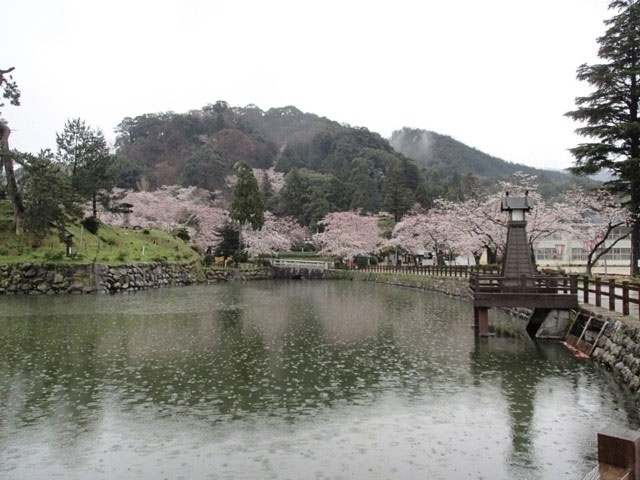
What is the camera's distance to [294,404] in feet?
31.6

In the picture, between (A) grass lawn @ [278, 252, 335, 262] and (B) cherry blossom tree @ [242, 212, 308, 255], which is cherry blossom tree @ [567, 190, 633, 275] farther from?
(B) cherry blossom tree @ [242, 212, 308, 255]

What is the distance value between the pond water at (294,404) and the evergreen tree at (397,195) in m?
46.5

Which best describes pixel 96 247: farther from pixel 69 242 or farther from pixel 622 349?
pixel 622 349

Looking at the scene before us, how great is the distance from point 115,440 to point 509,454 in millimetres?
5890

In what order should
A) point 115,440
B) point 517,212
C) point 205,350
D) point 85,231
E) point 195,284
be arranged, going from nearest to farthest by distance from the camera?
1. point 115,440
2. point 205,350
3. point 517,212
4. point 85,231
5. point 195,284

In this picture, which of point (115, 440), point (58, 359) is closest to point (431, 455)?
point (115, 440)

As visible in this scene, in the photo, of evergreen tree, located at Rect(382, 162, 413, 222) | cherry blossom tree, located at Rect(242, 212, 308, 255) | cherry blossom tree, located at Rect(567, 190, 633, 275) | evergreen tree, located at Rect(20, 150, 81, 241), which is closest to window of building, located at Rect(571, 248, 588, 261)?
cherry blossom tree, located at Rect(567, 190, 633, 275)

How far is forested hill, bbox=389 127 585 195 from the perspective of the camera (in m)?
125

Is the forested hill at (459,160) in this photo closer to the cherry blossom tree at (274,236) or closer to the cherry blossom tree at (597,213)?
the cherry blossom tree at (274,236)

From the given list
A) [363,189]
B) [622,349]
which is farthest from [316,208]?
[622,349]

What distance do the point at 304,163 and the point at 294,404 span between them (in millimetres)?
95704

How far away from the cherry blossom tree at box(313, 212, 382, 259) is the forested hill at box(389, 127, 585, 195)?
195ft

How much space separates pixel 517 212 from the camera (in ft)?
61.2

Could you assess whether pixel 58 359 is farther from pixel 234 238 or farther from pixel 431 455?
pixel 234 238
